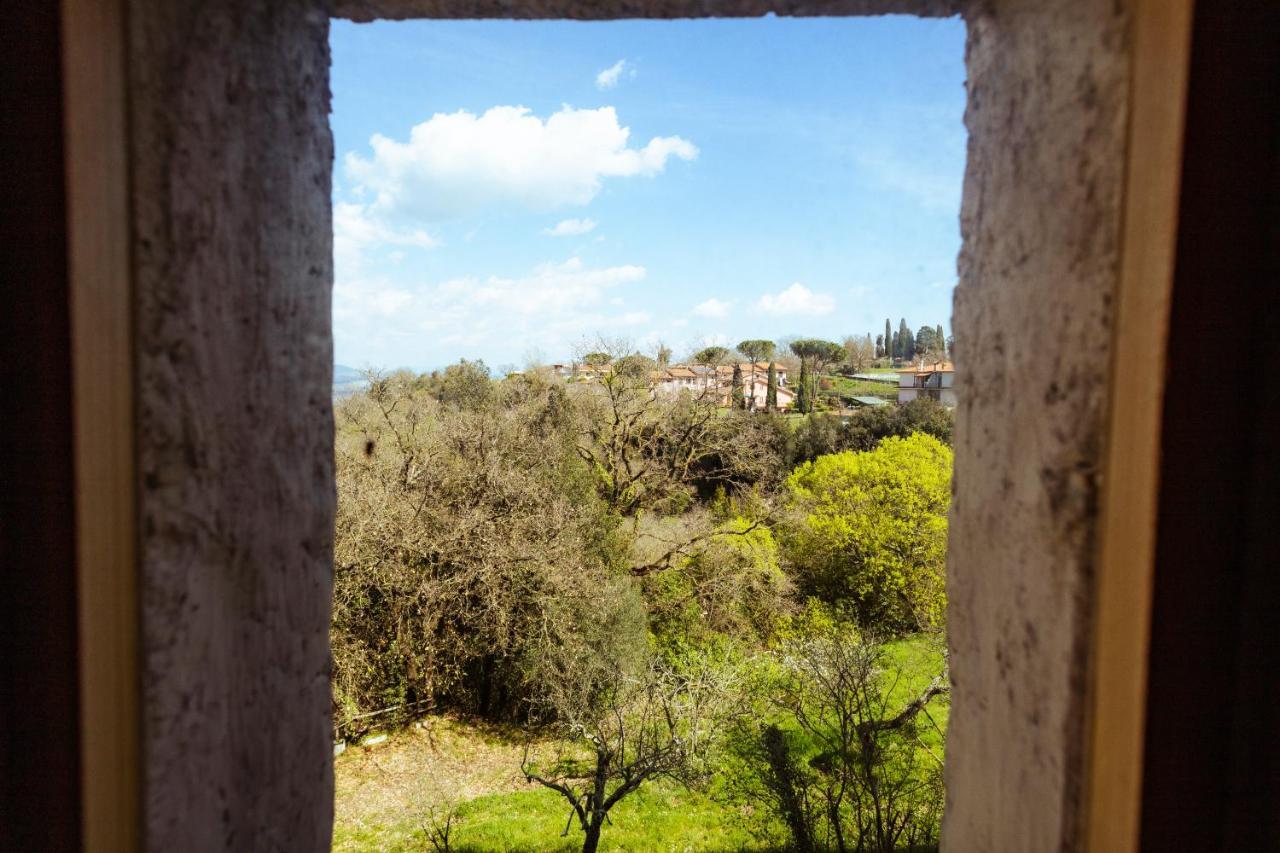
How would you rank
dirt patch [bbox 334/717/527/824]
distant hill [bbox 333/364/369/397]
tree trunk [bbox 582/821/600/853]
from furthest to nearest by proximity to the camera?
distant hill [bbox 333/364/369/397]
dirt patch [bbox 334/717/527/824]
tree trunk [bbox 582/821/600/853]

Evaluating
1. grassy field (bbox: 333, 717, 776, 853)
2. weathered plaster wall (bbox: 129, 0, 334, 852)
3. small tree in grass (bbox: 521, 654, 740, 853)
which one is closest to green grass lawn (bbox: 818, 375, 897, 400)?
small tree in grass (bbox: 521, 654, 740, 853)

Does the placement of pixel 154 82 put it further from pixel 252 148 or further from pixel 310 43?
pixel 310 43

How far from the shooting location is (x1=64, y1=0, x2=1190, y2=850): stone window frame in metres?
0.57

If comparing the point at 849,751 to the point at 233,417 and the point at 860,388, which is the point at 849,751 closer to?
the point at 233,417

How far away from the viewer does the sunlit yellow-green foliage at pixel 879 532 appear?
1102 centimetres

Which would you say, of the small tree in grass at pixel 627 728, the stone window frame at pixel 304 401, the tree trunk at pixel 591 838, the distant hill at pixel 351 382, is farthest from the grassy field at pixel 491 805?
the stone window frame at pixel 304 401

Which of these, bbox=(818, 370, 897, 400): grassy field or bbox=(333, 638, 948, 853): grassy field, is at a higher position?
bbox=(818, 370, 897, 400): grassy field

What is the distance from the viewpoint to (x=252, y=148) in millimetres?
738

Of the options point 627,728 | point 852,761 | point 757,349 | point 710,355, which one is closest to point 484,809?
point 627,728

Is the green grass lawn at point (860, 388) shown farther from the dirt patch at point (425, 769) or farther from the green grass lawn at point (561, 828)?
the dirt patch at point (425, 769)

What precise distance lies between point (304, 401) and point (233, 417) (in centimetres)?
12

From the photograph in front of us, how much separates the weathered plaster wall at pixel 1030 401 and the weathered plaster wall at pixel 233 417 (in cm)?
88

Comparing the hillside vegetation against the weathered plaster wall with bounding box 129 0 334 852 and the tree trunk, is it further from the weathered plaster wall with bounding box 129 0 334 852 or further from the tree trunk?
the weathered plaster wall with bounding box 129 0 334 852

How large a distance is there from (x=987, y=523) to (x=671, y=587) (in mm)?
11124
